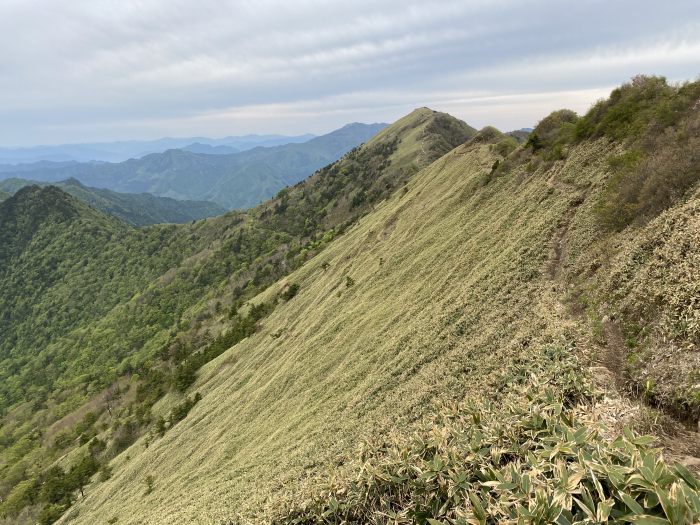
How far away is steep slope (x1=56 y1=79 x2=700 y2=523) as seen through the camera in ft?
32.3

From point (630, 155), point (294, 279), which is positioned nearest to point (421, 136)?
point (294, 279)

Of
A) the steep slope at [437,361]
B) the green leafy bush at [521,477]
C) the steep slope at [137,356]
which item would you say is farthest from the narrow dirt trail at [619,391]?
the steep slope at [137,356]

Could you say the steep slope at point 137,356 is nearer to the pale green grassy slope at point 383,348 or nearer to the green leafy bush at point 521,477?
the pale green grassy slope at point 383,348

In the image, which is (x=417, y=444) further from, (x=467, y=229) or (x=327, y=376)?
(x=467, y=229)

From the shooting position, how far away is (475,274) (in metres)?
29.2

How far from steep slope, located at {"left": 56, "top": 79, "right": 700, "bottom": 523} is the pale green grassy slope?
5.9 inches

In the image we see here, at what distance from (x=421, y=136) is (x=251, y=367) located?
152069 mm

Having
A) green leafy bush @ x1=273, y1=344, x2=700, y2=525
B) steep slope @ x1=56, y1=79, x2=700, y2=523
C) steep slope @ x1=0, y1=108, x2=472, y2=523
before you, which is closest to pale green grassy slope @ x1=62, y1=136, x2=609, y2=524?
steep slope @ x1=56, y1=79, x2=700, y2=523

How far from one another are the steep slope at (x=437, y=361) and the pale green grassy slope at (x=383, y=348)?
0.15 meters

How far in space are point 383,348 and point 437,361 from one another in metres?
7.92

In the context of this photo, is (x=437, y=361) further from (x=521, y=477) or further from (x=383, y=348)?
(x=521, y=477)

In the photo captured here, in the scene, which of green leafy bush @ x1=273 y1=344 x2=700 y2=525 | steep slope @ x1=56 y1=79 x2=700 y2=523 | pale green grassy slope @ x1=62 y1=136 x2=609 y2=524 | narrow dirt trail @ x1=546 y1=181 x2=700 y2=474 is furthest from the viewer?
pale green grassy slope @ x1=62 y1=136 x2=609 y2=524

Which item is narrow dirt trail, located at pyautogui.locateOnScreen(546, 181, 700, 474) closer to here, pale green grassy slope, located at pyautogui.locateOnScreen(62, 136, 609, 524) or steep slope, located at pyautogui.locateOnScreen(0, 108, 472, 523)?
pale green grassy slope, located at pyautogui.locateOnScreen(62, 136, 609, 524)

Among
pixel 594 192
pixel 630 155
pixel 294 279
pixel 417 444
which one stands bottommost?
pixel 294 279
